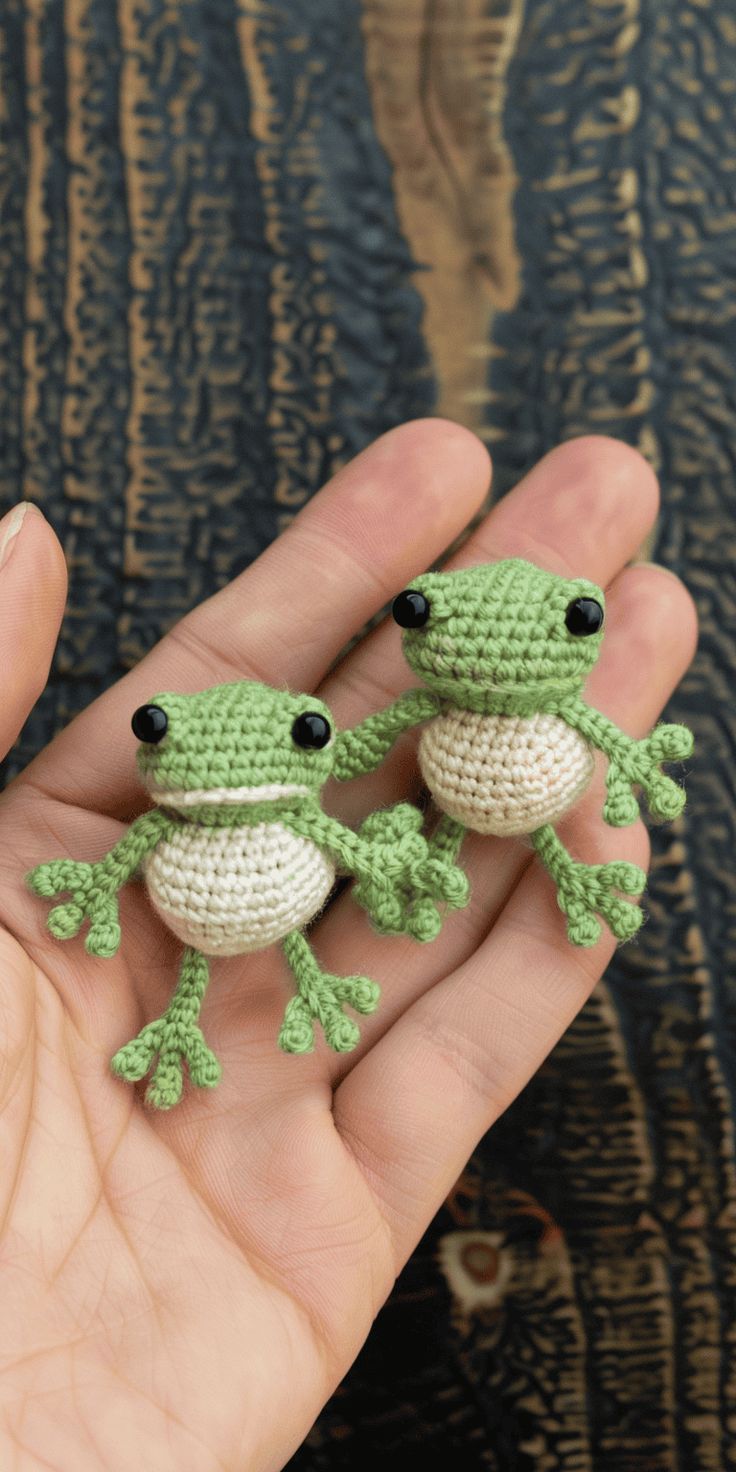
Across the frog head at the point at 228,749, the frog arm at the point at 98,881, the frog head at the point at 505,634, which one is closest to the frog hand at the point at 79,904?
the frog arm at the point at 98,881

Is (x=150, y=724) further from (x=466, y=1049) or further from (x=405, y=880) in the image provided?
(x=466, y=1049)

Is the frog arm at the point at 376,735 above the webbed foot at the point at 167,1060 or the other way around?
above

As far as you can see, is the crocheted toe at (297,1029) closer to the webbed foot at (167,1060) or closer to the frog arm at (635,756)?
the webbed foot at (167,1060)

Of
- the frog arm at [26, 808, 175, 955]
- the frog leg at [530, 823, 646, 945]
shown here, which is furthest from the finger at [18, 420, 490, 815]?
the frog leg at [530, 823, 646, 945]

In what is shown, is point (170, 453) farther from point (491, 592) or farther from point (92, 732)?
point (491, 592)

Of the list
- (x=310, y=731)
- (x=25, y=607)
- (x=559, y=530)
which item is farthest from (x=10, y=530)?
(x=559, y=530)

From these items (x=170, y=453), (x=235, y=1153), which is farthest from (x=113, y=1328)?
(x=170, y=453)
